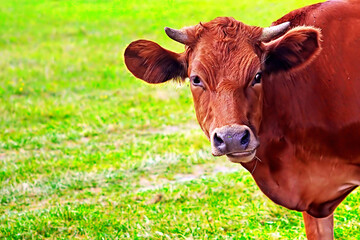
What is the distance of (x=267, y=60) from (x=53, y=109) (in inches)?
325

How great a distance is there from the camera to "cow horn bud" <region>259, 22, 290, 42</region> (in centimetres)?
480

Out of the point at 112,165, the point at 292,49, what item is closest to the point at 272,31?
the point at 292,49

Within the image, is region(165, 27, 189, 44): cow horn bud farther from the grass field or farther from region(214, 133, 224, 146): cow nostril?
region(214, 133, 224, 146): cow nostril

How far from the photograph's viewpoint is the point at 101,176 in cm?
872

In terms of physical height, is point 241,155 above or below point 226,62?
below

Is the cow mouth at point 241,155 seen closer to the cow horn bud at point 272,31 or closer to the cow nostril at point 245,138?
the cow nostril at point 245,138

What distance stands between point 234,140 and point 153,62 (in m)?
1.29

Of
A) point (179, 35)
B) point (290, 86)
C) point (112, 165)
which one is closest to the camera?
point (179, 35)

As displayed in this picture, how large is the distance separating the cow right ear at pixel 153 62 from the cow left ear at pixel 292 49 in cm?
70

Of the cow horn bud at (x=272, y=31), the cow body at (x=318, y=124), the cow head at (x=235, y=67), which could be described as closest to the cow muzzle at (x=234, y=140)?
the cow head at (x=235, y=67)

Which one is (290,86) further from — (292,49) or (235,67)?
(235,67)

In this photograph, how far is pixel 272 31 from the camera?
4816 mm

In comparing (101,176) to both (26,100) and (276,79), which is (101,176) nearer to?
(276,79)

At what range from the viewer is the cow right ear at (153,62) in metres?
5.16
